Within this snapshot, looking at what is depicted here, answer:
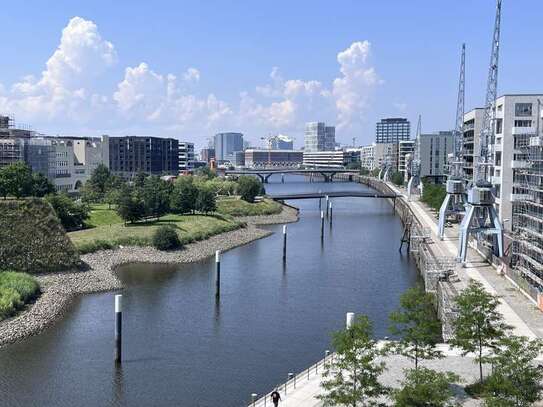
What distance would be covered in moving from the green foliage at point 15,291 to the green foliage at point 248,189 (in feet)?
158

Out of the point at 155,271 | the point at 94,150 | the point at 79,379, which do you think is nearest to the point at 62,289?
Answer: the point at 155,271

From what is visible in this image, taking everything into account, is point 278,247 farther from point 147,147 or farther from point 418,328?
point 147,147

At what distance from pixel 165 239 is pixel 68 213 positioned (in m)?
9.01

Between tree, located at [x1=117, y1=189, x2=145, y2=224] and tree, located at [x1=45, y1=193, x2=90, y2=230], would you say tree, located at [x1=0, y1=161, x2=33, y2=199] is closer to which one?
tree, located at [x1=45, y1=193, x2=90, y2=230]

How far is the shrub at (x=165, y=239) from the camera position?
4853cm

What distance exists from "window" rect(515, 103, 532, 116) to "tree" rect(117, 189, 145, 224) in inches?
1214

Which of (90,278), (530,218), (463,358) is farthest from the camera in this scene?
(90,278)

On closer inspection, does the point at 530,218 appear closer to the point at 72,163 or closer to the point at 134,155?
the point at 72,163

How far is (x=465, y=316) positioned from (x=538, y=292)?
1136 cm

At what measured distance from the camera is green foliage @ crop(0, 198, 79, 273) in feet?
123

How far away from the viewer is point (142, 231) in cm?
5184

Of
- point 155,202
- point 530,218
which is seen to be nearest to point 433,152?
point 155,202

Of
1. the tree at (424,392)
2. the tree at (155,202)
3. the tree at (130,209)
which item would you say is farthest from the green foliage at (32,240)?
the tree at (424,392)

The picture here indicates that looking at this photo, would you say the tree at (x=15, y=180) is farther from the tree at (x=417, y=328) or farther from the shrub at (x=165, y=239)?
the tree at (x=417, y=328)
